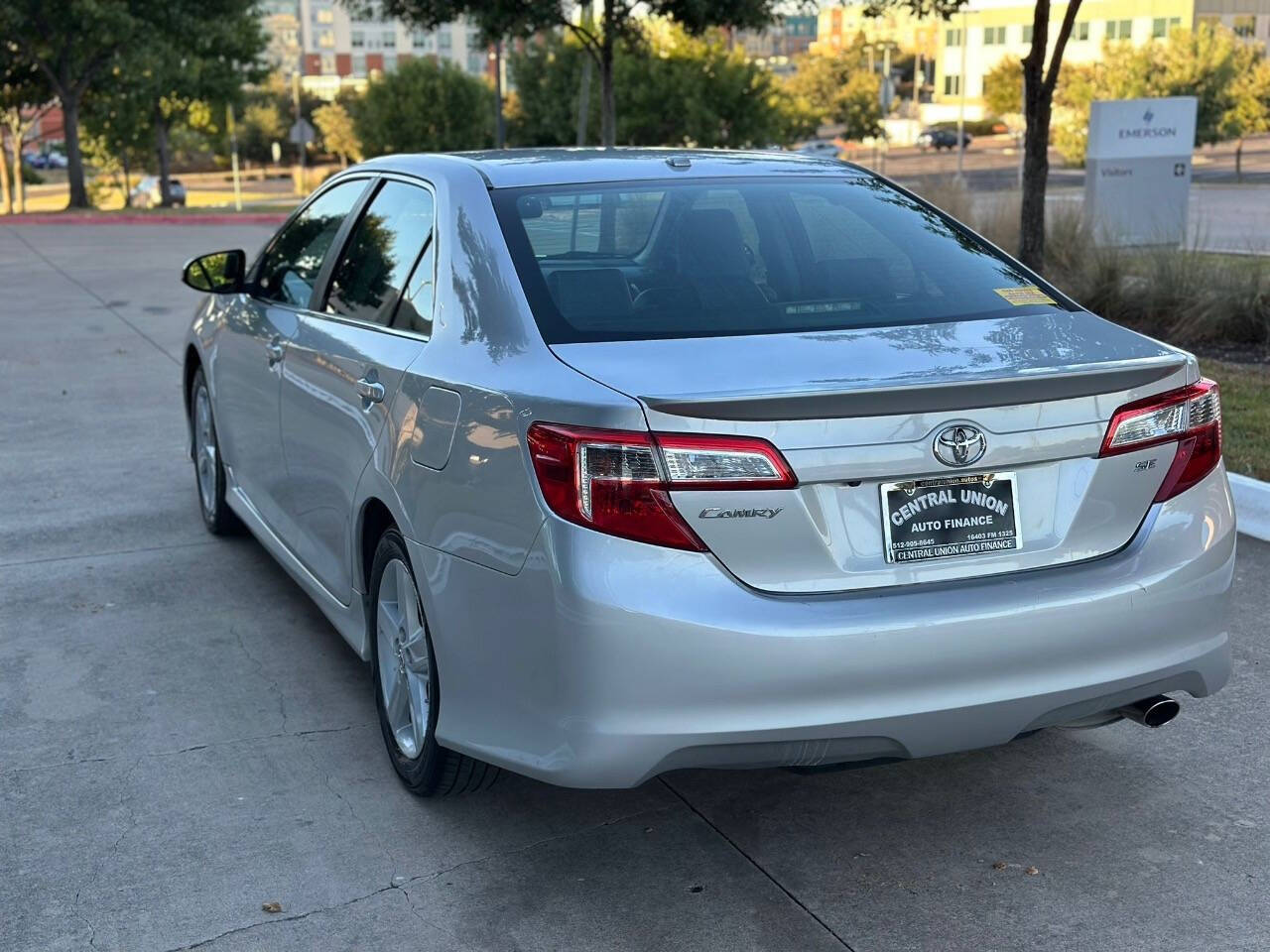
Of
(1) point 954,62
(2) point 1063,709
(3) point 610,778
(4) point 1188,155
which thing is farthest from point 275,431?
(1) point 954,62

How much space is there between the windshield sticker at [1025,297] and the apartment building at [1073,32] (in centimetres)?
9705

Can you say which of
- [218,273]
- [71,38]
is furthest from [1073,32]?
[218,273]

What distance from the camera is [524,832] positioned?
4.02 metres

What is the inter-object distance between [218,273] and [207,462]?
1119mm

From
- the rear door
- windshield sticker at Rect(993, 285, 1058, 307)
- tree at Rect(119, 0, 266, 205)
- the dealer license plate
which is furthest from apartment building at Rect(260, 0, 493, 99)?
the dealer license plate

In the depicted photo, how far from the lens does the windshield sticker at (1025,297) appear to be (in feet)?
13.4

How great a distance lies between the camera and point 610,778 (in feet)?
10.8

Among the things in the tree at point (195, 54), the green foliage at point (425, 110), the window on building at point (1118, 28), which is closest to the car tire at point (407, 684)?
the tree at point (195, 54)

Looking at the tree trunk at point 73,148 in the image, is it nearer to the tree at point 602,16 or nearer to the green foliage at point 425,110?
the green foliage at point 425,110

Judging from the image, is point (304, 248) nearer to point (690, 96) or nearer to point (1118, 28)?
point (690, 96)

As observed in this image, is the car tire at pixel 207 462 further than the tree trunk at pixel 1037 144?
No

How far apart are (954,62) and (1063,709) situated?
420 ft

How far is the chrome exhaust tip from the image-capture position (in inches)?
143

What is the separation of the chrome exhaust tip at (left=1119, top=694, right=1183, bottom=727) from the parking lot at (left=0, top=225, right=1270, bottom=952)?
1.29ft
